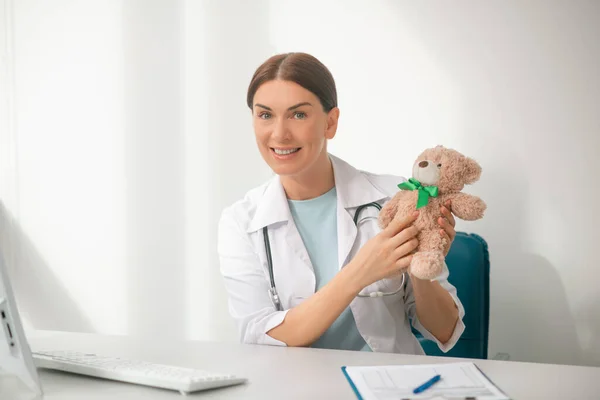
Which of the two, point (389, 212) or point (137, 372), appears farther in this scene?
point (389, 212)

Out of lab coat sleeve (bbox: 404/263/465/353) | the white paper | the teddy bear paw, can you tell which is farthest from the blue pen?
lab coat sleeve (bbox: 404/263/465/353)

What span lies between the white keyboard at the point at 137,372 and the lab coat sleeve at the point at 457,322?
60 cm

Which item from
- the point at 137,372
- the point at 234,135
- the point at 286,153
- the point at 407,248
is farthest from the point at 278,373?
the point at 234,135

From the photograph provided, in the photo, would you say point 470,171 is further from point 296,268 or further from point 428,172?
point 296,268

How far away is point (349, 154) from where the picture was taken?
2.19 metres

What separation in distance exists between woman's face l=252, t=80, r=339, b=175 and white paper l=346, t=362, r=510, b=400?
564 millimetres

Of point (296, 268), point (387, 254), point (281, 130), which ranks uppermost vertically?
point (281, 130)

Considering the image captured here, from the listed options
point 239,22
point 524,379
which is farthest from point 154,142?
point 524,379

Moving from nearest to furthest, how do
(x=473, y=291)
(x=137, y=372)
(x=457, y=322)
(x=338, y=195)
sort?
(x=137, y=372), (x=457, y=322), (x=338, y=195), (x=473, y=291)

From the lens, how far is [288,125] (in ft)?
4.82

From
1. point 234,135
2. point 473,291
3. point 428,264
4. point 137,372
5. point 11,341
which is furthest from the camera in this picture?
point 234,135

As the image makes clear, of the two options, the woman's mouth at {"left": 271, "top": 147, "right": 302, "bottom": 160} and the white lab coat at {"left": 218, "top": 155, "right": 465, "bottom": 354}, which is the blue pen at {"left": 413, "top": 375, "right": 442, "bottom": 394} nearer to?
the white lab coat at {"left": 218, "top": 155, "right": 465, "bottom": 354}

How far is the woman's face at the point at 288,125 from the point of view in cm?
147

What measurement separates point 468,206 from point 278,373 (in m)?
0.46
